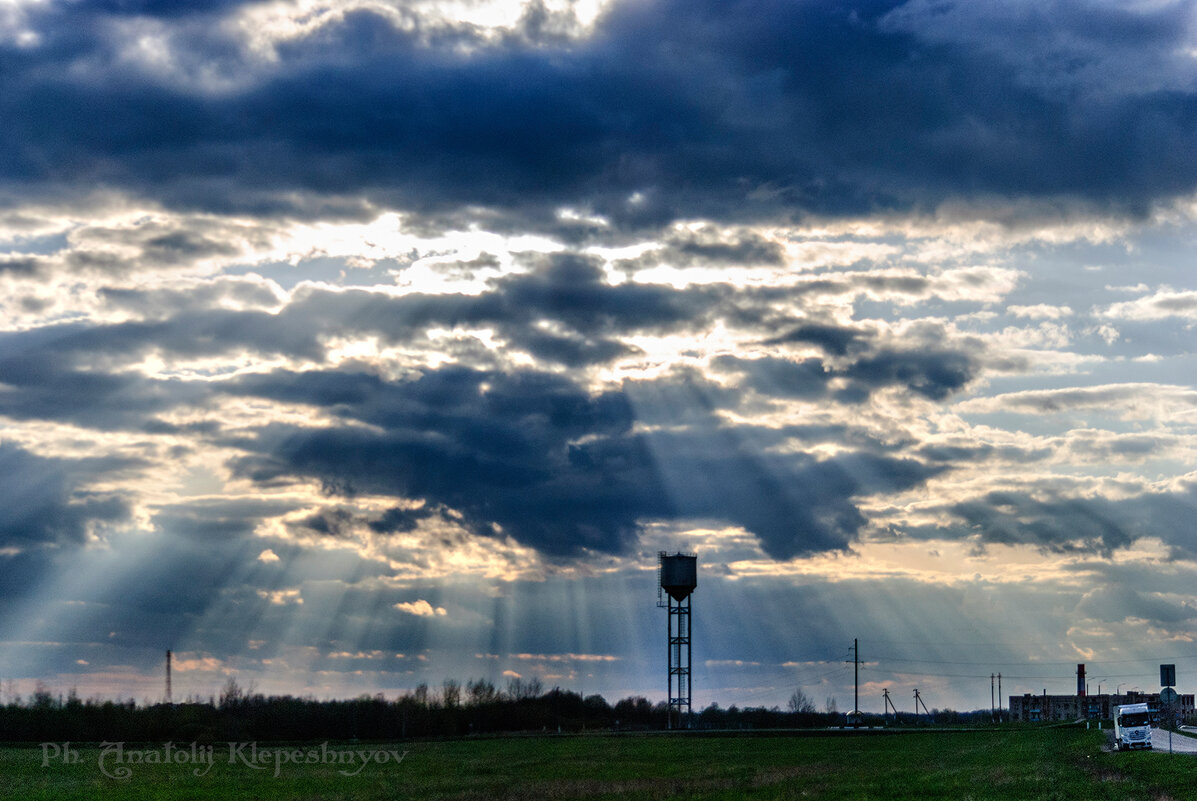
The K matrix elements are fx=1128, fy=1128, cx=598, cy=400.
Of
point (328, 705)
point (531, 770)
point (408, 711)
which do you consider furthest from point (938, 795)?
point (408, 711)

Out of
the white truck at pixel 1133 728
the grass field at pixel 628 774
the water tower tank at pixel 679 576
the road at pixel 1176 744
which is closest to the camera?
the grass field at pixel 628 774

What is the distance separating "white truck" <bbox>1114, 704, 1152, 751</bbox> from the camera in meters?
84.3

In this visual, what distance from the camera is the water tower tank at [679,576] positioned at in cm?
16575

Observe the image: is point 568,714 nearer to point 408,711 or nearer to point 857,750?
point 408,711

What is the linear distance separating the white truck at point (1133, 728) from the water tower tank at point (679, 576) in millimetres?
82264

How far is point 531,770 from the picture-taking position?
72.9 meters

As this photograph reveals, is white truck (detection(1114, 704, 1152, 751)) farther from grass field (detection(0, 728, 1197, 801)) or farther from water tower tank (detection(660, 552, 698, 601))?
water tower tank (detection(660, 552, 698, 601))

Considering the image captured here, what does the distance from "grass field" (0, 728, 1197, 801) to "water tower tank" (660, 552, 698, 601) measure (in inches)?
2538

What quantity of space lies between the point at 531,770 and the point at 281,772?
15.8 m

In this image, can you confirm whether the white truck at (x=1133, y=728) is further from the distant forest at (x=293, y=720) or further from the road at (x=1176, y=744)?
the distant forest at (x=293, y=720)

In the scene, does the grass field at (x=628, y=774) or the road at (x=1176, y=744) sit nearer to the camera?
the grass field at (x=628, y=774)

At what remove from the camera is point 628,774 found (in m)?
67.4

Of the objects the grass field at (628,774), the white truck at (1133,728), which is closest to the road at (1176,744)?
the white truck at (1133,728)

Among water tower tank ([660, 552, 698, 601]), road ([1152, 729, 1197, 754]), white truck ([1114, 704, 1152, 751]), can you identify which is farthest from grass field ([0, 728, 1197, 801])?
water tower tank ([660, 552, 698, 601])
